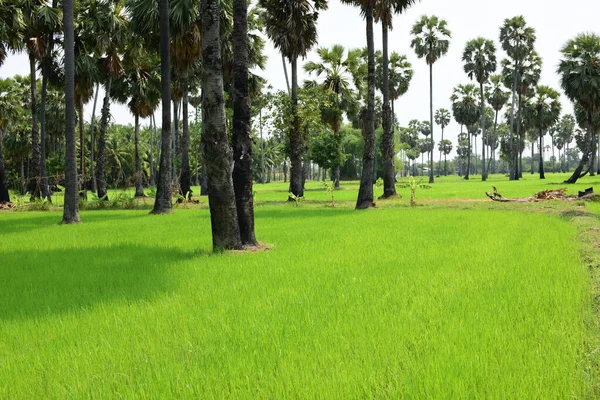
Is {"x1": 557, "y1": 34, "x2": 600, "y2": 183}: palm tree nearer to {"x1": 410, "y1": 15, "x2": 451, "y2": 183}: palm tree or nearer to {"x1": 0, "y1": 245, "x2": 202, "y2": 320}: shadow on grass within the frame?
{"x1": 410, "y1": 15, "x2": 451, "y2": 183}: palm tree

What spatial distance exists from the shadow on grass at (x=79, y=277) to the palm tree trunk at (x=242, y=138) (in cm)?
177

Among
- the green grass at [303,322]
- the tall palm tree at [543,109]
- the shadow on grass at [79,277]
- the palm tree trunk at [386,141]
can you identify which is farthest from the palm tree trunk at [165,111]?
the tall palm tree at [543,109]

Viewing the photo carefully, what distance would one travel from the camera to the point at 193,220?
18.0 meters

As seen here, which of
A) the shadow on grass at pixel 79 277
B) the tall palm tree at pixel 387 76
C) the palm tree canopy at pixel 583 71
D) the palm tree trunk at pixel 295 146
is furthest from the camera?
the palm tree canopy at pixel 583 71

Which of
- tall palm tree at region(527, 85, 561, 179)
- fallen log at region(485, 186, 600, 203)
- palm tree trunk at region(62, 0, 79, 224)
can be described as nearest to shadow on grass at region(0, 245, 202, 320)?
palm tree trunk at region(62, 0, 79, 224)

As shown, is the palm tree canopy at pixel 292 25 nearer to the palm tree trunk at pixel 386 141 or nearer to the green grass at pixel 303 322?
the palm tree trunk at pixel 386 141

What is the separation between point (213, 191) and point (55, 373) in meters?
6.87

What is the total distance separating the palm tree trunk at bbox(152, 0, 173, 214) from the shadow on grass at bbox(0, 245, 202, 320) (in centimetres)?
1112

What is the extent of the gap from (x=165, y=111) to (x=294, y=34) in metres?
10.8

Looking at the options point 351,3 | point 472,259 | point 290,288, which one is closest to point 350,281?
point 290,288

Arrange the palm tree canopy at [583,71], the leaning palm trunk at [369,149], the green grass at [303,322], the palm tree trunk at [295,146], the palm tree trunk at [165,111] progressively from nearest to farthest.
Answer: the green grass at [303,322] → the palm tree trunk at [165,111] → the leaning palm trunk at [369,149] → the palm tree trunk at [295,146] → the palm tree canopy at [583,71]

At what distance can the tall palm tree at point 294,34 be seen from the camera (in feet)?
93.2

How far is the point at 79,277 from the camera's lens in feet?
25.8

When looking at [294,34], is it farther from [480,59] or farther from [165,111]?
[480,59]
